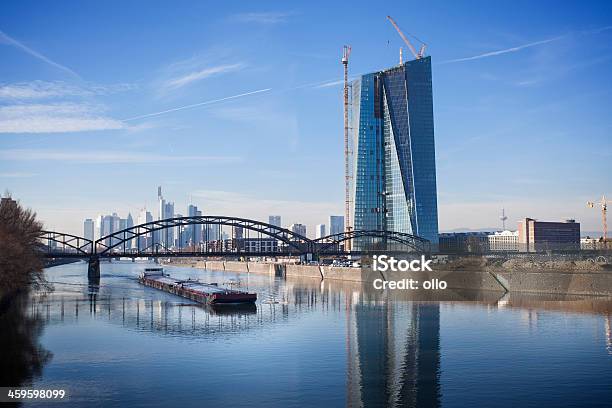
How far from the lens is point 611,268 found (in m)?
58.6

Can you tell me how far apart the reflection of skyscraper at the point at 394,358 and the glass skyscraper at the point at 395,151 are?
88.4 meters

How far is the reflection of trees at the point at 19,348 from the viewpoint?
26.6 meters

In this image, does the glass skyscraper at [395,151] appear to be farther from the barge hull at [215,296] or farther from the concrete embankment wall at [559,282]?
the barge hull at [215,296]

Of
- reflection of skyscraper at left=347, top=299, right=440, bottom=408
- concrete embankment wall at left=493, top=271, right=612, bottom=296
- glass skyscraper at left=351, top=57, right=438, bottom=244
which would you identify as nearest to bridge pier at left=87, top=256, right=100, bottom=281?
reflection of skyscraper at left=347, top=299, right=440, bottom=408

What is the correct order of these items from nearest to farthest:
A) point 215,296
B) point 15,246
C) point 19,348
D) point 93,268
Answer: point 19,348 < point 15,246 < point 215,296 < point 93,268

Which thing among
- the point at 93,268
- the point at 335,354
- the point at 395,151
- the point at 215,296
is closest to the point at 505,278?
the point at 215,296

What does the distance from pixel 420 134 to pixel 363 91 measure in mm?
18121

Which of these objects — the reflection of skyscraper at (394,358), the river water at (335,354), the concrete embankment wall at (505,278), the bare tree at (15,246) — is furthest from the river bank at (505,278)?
the bare tree at (15,246)

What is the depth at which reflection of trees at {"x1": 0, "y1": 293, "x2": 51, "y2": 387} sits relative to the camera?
87.2ft

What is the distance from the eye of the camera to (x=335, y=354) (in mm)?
31469

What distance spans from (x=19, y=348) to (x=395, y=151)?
10994 centimetres

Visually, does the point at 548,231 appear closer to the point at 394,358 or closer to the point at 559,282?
the point at 559,282

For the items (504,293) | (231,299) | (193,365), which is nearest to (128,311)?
(231,299)

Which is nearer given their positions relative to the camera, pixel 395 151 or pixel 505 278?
pixel 505 278
